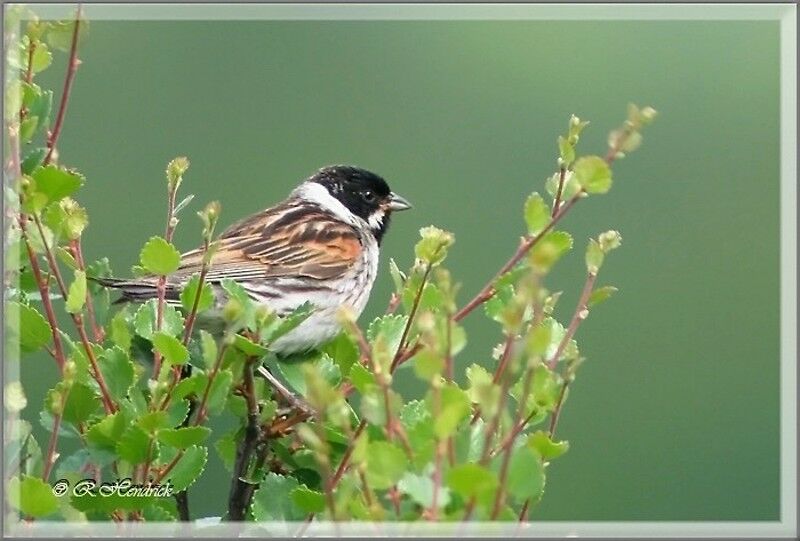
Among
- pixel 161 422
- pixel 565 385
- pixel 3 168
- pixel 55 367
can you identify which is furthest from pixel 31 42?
pixel 565 385

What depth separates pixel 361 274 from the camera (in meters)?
3.72

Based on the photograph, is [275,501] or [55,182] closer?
[275,501]

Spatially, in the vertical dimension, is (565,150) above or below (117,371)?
above

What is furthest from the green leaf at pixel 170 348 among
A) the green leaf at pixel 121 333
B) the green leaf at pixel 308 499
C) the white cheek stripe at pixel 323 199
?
the white cheek stripe at pixel 323 199

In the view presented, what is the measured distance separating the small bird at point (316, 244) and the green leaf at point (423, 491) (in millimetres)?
1689

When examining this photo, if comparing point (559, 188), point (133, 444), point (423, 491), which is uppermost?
point (559, 188)

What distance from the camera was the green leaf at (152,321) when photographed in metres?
2.07

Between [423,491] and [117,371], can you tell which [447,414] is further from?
[117,371]

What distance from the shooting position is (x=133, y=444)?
6.27ft

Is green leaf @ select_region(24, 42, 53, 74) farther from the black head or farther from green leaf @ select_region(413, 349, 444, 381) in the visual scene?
the black head

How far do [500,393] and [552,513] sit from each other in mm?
943

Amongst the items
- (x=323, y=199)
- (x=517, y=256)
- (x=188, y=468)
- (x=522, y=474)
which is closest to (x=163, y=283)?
(x=188, y=468)

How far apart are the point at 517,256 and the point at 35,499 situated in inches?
31.6

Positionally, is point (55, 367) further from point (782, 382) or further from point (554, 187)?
point (782, 382)
